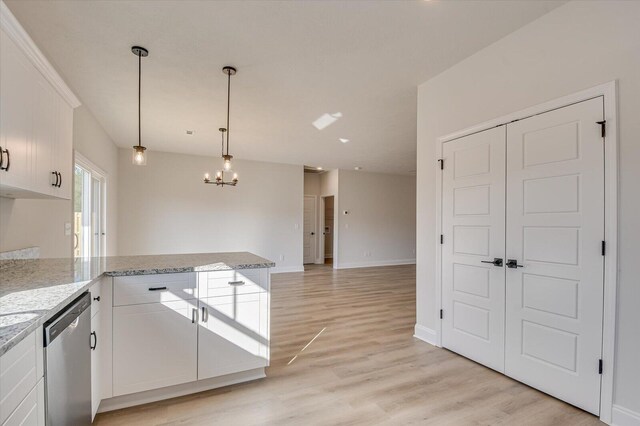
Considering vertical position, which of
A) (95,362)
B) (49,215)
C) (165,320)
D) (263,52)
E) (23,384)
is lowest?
(95,362)

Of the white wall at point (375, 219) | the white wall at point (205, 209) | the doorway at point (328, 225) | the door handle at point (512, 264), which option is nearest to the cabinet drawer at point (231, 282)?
the door handle at point (512, 264)

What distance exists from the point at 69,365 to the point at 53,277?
0.68m

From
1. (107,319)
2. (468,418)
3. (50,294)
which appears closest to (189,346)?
(107,319)

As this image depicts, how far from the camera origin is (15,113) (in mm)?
1698

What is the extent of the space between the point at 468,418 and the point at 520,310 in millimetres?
968

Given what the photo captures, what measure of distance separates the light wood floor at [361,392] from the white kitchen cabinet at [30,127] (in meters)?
1.62

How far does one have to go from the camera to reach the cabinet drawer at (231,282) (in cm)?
229

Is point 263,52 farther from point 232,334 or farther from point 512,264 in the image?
point 512,264

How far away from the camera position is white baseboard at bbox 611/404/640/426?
1.83m

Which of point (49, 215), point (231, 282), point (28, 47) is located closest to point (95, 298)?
point (231, 282)

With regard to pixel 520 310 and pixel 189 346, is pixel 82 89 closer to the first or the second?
pixel 189 346

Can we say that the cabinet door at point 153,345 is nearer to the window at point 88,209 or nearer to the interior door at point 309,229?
the window at point 88,209

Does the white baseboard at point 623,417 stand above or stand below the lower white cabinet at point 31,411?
below

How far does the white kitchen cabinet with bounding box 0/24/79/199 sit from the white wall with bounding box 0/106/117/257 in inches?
16.2
